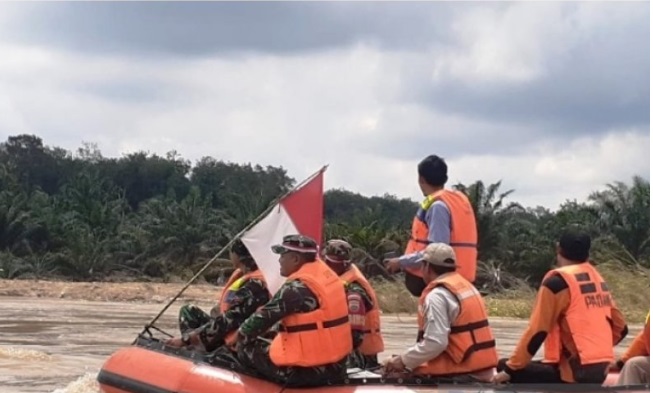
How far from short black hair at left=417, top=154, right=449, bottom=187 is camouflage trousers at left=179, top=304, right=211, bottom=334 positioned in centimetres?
210

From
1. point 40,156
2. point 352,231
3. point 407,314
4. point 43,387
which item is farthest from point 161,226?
point 40,156

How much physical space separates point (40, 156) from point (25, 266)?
121 ft

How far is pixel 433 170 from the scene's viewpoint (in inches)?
268

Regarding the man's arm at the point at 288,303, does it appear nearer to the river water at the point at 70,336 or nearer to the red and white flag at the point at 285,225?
the red and white flag at the point at 285,225

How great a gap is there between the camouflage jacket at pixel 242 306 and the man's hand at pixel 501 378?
62.0 inches

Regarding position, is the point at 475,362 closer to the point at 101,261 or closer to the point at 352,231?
the point at 352,231

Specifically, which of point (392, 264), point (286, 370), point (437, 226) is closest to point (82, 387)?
point (286, 370)

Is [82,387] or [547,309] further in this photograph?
[82,387]

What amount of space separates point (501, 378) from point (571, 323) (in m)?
0.52

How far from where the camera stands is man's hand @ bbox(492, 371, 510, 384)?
634 cm

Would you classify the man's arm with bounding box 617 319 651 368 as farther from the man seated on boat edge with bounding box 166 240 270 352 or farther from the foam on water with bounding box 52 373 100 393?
the foam on water with bounding box 52 373 100 393

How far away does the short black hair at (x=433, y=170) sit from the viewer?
678cm

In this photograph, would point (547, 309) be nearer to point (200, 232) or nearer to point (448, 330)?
point (448, 330)

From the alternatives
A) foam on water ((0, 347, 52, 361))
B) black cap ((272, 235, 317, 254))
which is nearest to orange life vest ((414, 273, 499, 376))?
black cap ((272, 235, 317, 254))
